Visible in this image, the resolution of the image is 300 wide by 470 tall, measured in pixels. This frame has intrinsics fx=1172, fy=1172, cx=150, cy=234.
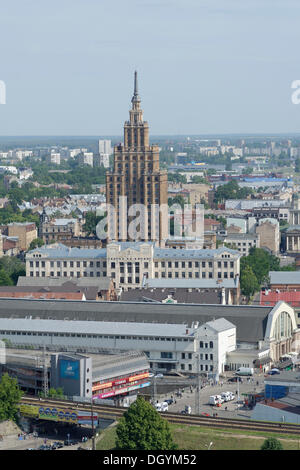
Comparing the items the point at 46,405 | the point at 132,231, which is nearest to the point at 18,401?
the point at 46,405

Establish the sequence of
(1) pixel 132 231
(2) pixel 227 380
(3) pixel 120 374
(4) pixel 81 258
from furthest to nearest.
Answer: (1) pixel 132 231 → (4) pixel 81 258 → (2) pixel 227 380 → (3) pixel 120 374

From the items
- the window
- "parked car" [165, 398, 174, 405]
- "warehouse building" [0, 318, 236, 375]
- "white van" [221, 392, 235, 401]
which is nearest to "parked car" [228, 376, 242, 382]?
"warehouse building" [0, 318, 236, 375]

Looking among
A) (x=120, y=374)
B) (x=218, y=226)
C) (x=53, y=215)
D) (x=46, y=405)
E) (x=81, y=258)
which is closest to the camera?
(x=46, y=405)

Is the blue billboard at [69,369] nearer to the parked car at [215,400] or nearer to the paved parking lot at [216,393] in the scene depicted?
the paved parking lot at [216,393]

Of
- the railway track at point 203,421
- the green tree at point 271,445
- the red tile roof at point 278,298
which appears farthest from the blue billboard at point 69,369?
the red tile roof at point 278,298

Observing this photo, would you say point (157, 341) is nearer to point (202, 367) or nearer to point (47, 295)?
point (202, 367)

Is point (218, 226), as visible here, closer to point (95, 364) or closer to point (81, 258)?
point (81, 258)

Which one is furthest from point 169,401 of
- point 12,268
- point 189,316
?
point 12,268
